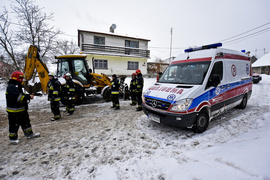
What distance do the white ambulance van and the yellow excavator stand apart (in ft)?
14.9

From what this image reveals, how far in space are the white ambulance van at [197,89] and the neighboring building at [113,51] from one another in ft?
52.3

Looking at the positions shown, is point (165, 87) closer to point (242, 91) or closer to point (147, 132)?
point (147, 132)

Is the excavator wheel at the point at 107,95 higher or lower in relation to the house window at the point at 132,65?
lower

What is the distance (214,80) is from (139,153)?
9.13 feet

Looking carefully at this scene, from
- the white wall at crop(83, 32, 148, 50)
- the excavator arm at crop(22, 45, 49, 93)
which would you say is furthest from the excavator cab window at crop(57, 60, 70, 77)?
the white wall at crop(83, 32, 148, 50)

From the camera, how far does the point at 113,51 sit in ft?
63.4

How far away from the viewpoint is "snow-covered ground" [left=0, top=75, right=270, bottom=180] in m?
2.12

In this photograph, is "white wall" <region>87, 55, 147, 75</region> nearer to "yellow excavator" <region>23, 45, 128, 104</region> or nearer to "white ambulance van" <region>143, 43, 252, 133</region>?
"yellow excavator" <region>23, 45, 128, 104</region>

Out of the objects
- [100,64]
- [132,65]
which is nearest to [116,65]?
[100,64]

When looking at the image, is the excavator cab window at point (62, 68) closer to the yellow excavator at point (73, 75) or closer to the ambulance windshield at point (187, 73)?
the yellow excavator at point (73, 75)

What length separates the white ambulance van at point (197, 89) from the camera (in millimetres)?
3205

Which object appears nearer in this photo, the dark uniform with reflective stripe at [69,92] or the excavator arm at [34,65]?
the dark uniform with reflective stripe at [69,92]

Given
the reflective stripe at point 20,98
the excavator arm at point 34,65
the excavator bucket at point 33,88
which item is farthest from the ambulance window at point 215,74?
the excavator bucket at point 33,88

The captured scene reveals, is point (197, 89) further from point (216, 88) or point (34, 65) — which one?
point (34, 65)
